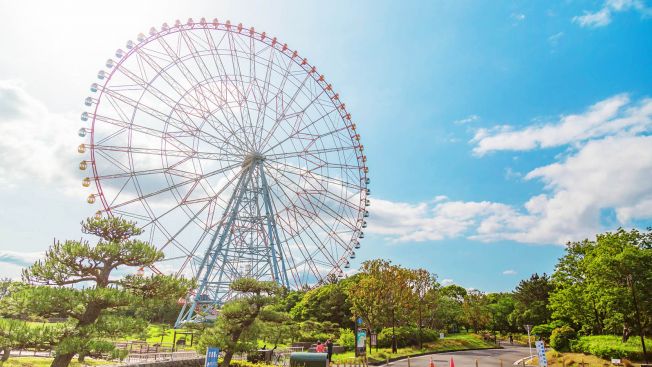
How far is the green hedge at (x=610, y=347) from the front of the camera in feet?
81.7

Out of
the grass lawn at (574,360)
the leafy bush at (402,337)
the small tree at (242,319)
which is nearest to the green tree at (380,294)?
the leafy bush at (402,337)

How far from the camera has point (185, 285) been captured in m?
15.3

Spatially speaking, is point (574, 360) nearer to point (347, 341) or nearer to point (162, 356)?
point (347, 341)

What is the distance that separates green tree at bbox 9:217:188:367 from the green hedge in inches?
1070

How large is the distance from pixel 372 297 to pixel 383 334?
4689mm

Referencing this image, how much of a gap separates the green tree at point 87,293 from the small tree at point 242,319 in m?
4.65

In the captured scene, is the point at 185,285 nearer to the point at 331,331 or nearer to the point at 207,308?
the point at 207,308

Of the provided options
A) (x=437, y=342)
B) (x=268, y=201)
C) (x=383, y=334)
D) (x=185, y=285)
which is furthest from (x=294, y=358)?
(x=437, y=342)

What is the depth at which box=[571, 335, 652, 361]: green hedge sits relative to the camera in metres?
24.9

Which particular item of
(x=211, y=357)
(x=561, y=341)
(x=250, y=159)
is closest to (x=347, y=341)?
(x=561, y=341)

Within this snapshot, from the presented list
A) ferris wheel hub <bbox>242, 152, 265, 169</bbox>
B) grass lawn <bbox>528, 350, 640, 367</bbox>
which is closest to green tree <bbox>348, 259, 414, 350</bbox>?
grass lawn <bbox>528, 350, 640, 367</bbox>

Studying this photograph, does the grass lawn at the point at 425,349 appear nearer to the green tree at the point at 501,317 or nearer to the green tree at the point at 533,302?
the green tree at the point at 533,302

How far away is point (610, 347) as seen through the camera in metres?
25.5

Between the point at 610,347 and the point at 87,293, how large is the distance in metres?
29.3
